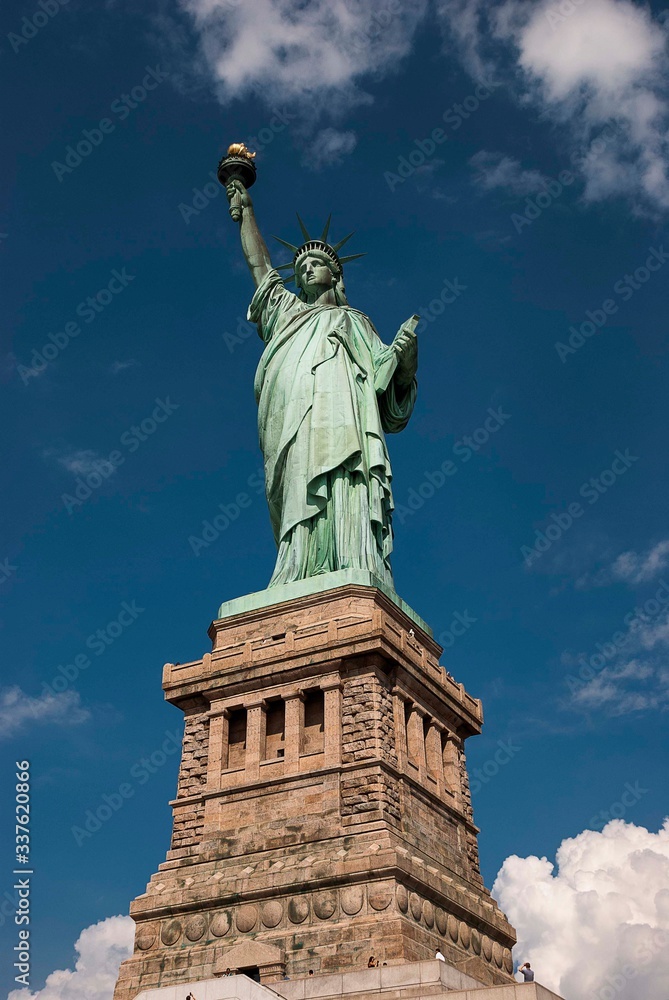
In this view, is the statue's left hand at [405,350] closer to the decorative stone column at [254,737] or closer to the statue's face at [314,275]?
the statue's face at [314,275]

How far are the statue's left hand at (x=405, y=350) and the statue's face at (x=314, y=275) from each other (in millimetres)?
3486

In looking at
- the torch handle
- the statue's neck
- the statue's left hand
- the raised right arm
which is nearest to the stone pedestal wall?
the statue's left hand

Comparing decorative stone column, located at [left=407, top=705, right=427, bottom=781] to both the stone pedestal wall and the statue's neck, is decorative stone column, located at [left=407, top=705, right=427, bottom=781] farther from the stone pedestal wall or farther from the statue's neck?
the statue's neck

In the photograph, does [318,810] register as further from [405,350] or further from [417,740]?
[405,350]

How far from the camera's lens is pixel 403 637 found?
2519 cm

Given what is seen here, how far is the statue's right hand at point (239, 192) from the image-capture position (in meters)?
34.6

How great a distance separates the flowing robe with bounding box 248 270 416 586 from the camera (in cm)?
2767

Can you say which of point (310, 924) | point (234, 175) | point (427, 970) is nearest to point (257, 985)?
point (427, 970)

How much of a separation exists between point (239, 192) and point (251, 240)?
1.70 meters

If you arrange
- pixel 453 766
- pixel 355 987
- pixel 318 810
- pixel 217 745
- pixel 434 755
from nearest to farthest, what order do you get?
pixel 355 987 < pixel 318 810 < pixel 217 745 < pixel 434 755 < pixel 453 766

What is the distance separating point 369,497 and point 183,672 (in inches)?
245

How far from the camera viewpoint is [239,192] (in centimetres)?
3472

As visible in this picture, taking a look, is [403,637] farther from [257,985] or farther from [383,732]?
[257,985]

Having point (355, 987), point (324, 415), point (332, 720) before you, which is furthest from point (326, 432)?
point (355, 987)
